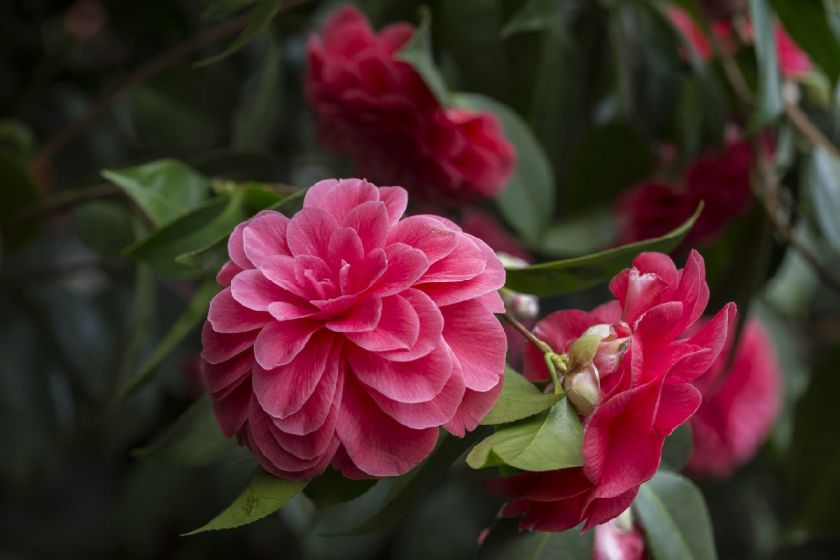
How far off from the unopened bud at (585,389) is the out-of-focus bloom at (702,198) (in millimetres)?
308

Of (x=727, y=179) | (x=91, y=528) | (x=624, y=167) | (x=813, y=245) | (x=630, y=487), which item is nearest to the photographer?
(x=630, y=487)

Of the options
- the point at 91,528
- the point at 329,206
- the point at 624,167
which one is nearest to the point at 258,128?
the point at 624,167

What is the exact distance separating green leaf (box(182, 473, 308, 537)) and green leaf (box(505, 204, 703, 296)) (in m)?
0.15

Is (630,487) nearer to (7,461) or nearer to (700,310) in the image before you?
(700,310)

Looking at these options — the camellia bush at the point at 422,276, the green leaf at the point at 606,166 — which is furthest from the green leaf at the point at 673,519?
the green leaf at the point at 606,166

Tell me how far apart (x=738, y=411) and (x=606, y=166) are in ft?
0.93

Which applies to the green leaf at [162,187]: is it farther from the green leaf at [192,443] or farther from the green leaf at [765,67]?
the green leaf at [765,67]

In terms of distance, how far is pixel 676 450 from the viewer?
0.53 m

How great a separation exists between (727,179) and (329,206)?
0.37 meters

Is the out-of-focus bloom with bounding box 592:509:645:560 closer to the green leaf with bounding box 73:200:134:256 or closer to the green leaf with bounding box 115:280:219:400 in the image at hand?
the green leaf with bounding box 115:280:219:400

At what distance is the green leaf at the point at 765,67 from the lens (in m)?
0.64

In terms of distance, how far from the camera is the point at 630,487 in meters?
0.35

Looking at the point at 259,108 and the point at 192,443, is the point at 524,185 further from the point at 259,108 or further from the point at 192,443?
the point at 192,443

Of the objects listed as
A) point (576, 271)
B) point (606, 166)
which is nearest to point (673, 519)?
point (576, 271)
